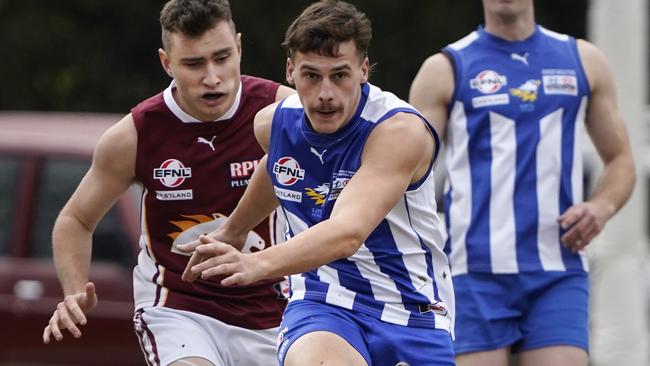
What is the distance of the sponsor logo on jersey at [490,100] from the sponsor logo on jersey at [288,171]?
149 centimetres

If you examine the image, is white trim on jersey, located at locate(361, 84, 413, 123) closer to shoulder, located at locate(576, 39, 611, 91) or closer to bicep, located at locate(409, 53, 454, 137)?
bicep, located at locate(409, 53, 454, 137)

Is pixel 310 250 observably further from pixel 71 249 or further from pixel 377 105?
pixel 71 249

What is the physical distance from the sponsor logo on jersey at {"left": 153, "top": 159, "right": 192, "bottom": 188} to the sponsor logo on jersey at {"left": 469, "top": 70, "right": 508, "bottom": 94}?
1445 mm

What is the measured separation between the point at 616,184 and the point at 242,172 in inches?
70.2

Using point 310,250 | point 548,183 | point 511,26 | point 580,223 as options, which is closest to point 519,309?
point 580,223

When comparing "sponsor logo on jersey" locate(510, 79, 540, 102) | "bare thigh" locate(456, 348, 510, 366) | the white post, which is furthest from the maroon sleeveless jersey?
the white post

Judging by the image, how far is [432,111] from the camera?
7387 mm

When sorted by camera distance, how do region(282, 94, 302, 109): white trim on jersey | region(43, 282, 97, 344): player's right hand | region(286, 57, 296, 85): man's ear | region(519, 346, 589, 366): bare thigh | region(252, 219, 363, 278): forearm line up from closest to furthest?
region(252, 219, 363, 278): forearm < region(286, 57, 296, 85): man's ear < region(282, 94, 302, 109): white trim on jersey < region(43, 282, 97, 344): player's right hand < region(519, 346, 589, 366): bare thigh

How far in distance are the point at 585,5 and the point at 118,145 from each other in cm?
1188

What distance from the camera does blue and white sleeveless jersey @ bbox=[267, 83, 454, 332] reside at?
19.8 feet

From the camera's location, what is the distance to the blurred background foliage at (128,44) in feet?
55.7

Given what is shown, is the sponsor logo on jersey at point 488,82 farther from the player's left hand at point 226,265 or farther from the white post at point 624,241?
the white post at point 624,241

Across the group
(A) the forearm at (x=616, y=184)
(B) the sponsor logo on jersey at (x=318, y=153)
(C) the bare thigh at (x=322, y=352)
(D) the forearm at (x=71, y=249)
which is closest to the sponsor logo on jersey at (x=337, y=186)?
(B) the sponsor logo on jersey at (x=318, y=153)

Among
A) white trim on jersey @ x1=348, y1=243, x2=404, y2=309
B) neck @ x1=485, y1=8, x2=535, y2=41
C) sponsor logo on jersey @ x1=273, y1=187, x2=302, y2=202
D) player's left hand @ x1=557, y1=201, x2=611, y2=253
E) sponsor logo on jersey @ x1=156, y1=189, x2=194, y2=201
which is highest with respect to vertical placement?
neck @ x1=485, y1=8, x2=535, y2=41
